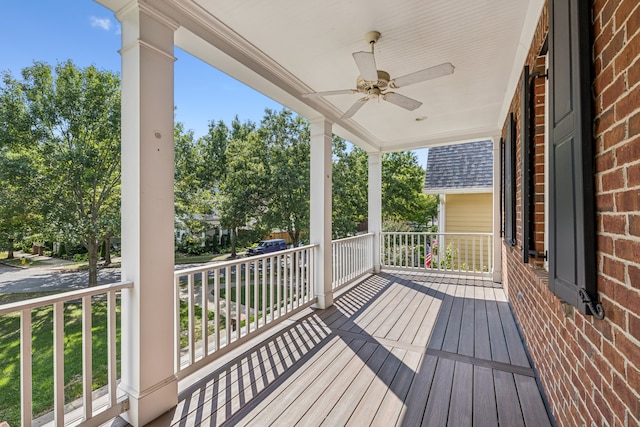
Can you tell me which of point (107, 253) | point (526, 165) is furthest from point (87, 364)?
point (107, 253)

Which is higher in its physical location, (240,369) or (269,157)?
(269,157)

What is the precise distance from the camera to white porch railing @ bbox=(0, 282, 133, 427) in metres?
1.48

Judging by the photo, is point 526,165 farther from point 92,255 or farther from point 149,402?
point 92,255

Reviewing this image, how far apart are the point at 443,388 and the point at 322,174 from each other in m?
2.80

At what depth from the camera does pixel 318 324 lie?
11.4ft

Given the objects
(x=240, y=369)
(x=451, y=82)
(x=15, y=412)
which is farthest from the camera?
(x=451, y=82)

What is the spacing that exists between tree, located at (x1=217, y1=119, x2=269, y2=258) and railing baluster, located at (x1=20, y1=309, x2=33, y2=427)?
7119 millimetres

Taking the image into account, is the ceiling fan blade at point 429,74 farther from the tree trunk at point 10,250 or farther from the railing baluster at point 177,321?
the tree trunk at point 10,250

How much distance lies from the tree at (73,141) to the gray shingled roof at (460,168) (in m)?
7.76

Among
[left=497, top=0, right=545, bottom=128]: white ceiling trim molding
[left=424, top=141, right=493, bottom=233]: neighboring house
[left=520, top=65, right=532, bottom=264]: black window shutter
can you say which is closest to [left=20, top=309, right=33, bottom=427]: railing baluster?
[left=520, top=65, right=532, bottom=264]: black window shutter

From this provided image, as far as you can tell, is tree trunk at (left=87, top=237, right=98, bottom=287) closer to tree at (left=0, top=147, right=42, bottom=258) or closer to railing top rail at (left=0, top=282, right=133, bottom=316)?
tree at (left=0, top=147, right=42, bottom=258)

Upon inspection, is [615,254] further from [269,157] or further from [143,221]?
[269,157]

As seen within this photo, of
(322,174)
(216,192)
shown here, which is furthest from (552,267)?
(216,192)

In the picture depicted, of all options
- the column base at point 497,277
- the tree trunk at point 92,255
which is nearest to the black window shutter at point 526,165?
the column base at point 497,277
